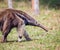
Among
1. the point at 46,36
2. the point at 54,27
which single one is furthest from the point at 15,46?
the point at 54,27

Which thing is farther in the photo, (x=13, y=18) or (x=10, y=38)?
(x=10, y=38)

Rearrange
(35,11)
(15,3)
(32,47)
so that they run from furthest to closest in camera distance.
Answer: (15,3)
(35,11)
(32,47)

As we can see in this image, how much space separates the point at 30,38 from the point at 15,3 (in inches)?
535

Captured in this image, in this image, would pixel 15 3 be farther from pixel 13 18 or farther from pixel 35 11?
pixel 13 18

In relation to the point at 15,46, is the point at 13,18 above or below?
above

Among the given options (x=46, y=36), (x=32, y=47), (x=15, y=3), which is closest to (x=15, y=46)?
(x=32, y=47)

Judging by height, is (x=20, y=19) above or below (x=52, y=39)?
above

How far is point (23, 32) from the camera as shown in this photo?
34.4ft

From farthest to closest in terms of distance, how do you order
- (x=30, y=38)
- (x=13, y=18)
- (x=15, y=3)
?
(x=15, y=3)
(x=30, y=38)
(x=13, y=18)

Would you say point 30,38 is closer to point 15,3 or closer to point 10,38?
point 10,38

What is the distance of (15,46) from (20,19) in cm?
96

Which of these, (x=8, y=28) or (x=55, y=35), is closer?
(x=8, y=28)

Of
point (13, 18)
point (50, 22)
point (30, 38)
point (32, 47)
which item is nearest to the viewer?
point (32, 47)

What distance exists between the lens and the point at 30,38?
10930mm
